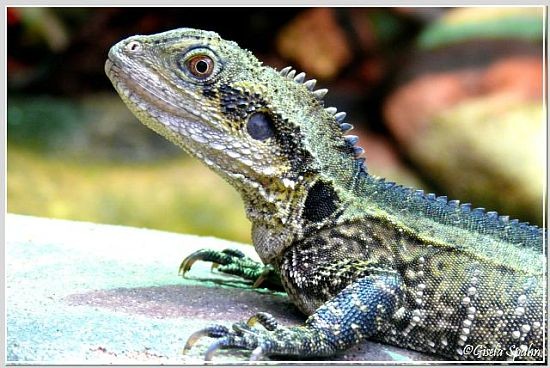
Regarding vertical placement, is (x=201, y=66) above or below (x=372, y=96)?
below

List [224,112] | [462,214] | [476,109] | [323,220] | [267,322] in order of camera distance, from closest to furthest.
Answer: [267,322] < [224,112] < [323,220] < [462,214] < [476,109]

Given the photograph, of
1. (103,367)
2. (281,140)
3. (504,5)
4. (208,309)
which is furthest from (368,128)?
(103,367)

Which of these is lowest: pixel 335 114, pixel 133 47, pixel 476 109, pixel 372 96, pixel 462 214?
pixel 462 214

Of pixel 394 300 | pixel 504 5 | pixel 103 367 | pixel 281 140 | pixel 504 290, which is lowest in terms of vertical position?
pixel 103 367

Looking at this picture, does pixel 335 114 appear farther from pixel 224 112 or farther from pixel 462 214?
pixel 462 214

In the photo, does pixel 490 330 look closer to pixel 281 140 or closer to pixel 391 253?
pixel 391 253

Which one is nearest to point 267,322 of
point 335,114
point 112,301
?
point 112,301

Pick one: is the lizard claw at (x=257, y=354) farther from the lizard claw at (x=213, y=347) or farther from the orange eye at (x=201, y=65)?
the orange eye at (x=201, y=65)
